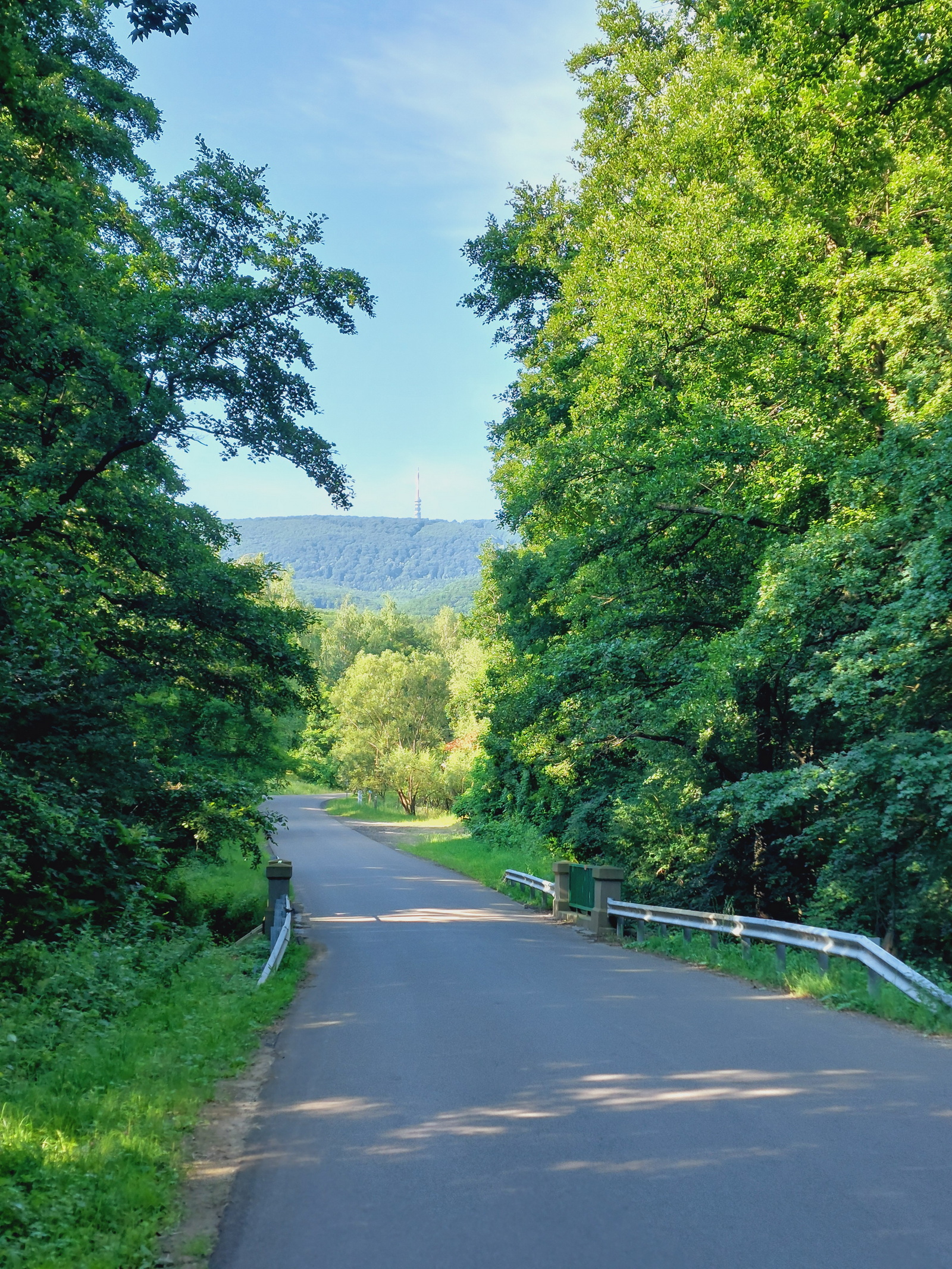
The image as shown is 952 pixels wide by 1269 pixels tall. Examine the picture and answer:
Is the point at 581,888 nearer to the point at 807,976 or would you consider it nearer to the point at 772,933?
the point at 772,933

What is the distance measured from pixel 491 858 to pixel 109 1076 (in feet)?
86.0

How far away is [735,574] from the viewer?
59.8ft

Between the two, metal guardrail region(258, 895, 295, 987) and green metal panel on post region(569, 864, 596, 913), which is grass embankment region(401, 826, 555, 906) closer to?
green metal panel on post region(569, 864, 596, 913)

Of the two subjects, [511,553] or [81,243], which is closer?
[81,243]

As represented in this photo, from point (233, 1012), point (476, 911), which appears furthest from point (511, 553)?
point (233, 1012)

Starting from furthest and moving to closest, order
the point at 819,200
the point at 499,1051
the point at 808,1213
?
the point at 819,200 < the point at 499,1051 < the point at 808,1213

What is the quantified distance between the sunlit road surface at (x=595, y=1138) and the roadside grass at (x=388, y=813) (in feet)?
141

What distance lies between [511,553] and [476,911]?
10.4m

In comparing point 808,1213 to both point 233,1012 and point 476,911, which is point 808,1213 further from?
point 476,911

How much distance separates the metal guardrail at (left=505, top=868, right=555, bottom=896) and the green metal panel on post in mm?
1081

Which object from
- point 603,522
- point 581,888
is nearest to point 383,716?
point 581,888

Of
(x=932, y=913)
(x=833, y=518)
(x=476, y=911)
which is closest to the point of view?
(x=932, y=913)

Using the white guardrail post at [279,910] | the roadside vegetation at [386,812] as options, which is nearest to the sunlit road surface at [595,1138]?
the white guardrail post at [279,910]

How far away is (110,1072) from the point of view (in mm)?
6707
